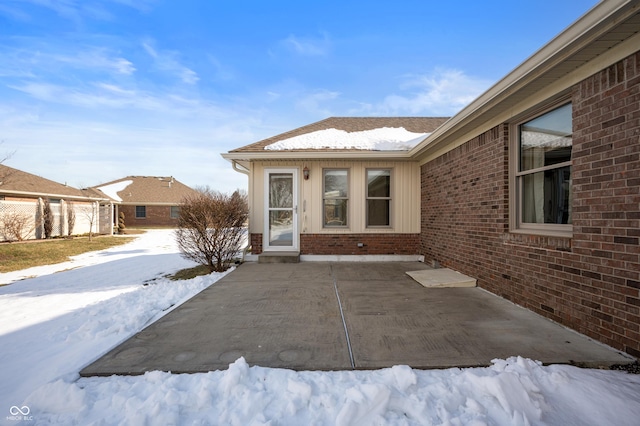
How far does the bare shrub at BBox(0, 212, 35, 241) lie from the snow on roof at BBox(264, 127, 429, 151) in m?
15.2

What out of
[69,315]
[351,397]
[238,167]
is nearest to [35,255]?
[238,167]

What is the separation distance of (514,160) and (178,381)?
16.2ft

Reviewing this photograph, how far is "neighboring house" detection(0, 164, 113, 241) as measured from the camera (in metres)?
13.7

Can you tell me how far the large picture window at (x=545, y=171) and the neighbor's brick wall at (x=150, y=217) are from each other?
3012 cm

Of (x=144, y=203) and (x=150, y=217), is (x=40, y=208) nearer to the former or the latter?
(x=144, y=203)

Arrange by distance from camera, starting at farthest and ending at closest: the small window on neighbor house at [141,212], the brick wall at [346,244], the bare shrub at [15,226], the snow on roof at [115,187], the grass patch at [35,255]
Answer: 1. the small window on neighbor house at [141,212]
2. the snow on roof at [115,187]
3. the bare shrub at [15,226]
4. the grass patch at [35,255]
5. the brick wall at [346,244]

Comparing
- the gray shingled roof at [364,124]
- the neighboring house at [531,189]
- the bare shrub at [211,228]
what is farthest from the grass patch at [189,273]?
the gray shingled roof at [364,124]

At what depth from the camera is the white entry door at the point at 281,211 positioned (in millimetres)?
7375

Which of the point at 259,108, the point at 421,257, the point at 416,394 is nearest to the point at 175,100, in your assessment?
the point at 259,108

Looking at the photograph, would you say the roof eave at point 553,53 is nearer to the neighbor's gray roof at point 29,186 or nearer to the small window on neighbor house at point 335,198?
the small window on neighbor house at point 335,198

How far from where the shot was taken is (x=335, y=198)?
24.4 ft

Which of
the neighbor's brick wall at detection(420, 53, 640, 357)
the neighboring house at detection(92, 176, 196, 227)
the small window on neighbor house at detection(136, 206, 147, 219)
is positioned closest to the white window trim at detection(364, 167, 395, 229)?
the neighbor's brick wall at detection(420, 53, 640, 357)

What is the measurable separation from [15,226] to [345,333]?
61.4 ft

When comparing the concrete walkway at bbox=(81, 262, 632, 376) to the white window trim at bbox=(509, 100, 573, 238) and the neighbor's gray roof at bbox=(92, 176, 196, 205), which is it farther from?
the neighbor's gray roof at bbox=(92, 176, 196, 205)
